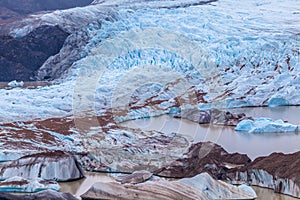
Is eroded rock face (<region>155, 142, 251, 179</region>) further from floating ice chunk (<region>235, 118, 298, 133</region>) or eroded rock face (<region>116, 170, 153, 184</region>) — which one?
floating ice chunk (<region>235, 118, 298, 133</region>)

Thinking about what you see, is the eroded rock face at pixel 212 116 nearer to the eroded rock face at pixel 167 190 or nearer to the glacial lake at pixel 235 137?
the glacial lake at pixel 235 137

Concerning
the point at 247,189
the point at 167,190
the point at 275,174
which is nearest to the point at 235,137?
the point at 275,174

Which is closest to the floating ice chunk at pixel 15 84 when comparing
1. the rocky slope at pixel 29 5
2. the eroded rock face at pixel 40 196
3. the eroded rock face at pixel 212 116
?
the eroded rock face at pixel 212 116

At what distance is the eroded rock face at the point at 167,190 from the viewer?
923 cm

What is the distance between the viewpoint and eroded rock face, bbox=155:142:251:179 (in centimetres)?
1123

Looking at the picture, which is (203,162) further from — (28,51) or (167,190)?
(28,51)

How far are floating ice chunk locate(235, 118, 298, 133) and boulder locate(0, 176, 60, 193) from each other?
21.5 ft

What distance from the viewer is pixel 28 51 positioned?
23406 millimetres

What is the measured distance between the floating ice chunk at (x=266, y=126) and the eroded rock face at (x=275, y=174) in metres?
4.34

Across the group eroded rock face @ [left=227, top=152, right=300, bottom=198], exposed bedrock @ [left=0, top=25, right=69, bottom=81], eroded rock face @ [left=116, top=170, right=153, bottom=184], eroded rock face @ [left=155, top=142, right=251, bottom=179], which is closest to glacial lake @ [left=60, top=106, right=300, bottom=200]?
eroded rock face @ [left=227, top=152, right=300, bottom=198]

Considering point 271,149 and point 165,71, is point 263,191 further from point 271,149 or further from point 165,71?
point 165,71

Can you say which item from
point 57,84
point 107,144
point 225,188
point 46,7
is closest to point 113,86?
point 57,84

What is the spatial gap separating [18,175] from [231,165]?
11.5ft

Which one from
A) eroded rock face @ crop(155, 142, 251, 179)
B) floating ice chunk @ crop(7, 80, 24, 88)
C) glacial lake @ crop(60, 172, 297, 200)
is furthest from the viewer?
floating ice chunk @ crop(7, 80, 24, 88)
